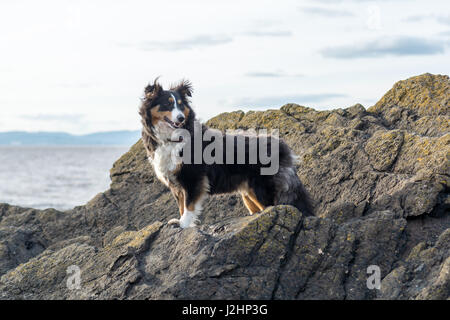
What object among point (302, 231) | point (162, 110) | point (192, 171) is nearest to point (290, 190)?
point (192, 171)

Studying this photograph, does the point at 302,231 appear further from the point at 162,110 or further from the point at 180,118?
the point at 162,110

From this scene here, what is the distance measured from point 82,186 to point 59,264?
40.4 meters

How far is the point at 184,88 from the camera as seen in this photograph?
9.48 meters

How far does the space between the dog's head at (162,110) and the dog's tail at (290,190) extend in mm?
1744

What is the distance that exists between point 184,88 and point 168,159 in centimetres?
134

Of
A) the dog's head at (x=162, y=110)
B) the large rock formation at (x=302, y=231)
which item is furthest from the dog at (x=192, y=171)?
the large rock formation at (x=302, y=231)

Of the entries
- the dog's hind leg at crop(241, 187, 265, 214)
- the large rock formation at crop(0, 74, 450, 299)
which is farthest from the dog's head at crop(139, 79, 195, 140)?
the large rock formation at crop(0, 74, 450, 299)

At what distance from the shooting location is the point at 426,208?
8.29 meters

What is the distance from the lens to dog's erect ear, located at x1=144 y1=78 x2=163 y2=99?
357 inches

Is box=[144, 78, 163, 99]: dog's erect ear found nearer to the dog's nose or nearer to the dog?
the dog

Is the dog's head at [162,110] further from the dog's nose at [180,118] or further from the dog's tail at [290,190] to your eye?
the dog's tail at [290,190]

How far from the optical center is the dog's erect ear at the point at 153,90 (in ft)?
29.7

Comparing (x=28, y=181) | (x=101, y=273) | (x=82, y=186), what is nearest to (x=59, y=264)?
(x=101, y=273)

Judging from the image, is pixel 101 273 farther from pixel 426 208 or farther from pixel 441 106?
pixel 441 106
